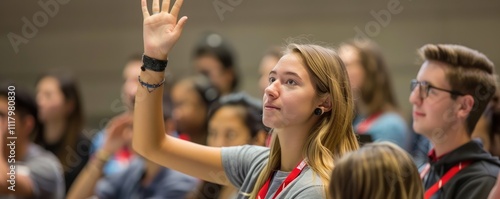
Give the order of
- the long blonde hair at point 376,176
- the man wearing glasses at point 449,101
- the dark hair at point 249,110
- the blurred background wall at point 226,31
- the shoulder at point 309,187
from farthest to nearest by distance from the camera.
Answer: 1. the blurred background wall at point 226,31
2. the dark hair at point 249,110
3. the man wearing glasses at point 449,101
4. the shoulder at point 309,187
5. the long blonde hair at point 376,176

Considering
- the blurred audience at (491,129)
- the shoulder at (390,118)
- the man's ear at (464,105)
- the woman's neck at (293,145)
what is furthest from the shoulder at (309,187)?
the shoulder at (390,118)

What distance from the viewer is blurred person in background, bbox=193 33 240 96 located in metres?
4.85

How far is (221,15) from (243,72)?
54cm

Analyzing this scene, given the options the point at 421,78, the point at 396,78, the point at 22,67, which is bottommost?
the point at 22,67

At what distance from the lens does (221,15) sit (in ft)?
21.1

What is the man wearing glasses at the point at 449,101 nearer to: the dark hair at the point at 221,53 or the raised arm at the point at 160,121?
the raised arm at the point at 160,121

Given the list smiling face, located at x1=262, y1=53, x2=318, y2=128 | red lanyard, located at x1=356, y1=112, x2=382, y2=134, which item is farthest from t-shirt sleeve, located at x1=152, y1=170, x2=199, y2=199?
smiling face, located at x1=262, y1=53, x2=318, y2=128

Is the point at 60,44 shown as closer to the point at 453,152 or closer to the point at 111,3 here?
the point at 111,3

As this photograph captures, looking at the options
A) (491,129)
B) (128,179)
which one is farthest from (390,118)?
(128,179)

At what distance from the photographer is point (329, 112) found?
2.24m

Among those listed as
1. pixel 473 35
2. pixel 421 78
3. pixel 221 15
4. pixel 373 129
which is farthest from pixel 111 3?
pixel 421 78

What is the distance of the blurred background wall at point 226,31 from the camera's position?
5.92 m

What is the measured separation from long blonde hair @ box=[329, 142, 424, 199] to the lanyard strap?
0.69 meters

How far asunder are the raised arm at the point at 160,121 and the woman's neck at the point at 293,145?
0.86ft
